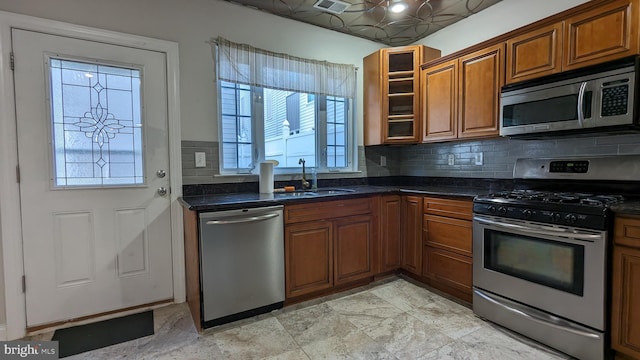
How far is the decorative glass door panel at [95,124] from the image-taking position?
2125 mm

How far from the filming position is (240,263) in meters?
2.16

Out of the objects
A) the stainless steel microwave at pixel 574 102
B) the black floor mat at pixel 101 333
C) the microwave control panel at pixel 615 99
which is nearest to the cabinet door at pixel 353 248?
the stainless steel microwave at pixel 574 102

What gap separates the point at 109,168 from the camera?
7.47 feet

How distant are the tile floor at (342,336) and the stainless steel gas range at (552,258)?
15 centimetres

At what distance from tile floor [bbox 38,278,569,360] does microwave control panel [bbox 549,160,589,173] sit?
1.27m

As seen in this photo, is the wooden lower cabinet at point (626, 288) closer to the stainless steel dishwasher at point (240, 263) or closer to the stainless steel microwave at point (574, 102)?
the stainless steel microwave at point (574, 102)

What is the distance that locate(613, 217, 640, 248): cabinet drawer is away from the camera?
1568mm

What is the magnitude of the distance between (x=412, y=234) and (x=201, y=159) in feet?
6.72

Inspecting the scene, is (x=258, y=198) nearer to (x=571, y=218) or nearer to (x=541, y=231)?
(x=541, y=231)

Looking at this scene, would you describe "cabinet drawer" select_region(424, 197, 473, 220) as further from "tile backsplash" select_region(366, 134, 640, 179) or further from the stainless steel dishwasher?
the stainless steel dishwasher

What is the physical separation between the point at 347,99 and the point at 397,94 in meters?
0.55

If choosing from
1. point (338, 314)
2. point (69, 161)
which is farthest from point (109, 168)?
point (338, 314)

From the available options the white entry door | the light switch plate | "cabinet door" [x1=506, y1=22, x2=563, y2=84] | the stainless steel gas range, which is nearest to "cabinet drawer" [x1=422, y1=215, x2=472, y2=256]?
the stainless steel gas range

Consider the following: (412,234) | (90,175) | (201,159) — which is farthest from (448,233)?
(90,175)
